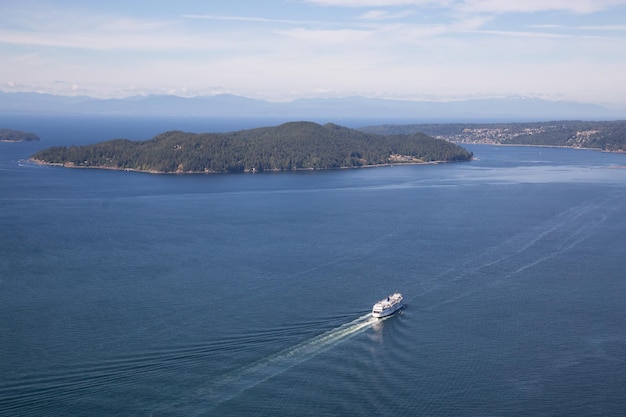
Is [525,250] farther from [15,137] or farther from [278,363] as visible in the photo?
[15,137]

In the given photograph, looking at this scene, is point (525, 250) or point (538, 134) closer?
point (525, 250)

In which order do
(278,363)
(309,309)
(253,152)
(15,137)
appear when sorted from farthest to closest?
1. (15,137)
2. (253,152)
3. (309,309)
4. (278,363)

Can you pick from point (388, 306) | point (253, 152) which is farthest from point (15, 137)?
point (388, 306)

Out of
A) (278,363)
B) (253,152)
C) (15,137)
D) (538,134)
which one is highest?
(15,137)

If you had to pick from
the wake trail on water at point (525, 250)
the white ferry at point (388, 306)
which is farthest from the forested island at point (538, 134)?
the white ferry at point (388, 306)

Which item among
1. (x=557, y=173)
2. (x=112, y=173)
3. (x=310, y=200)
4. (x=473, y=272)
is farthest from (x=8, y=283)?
(x=557, y=173)

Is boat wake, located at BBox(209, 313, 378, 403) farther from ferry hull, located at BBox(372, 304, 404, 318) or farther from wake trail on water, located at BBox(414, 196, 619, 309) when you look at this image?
wake trail on water, located at BBox(414, 196, 619, 309)
